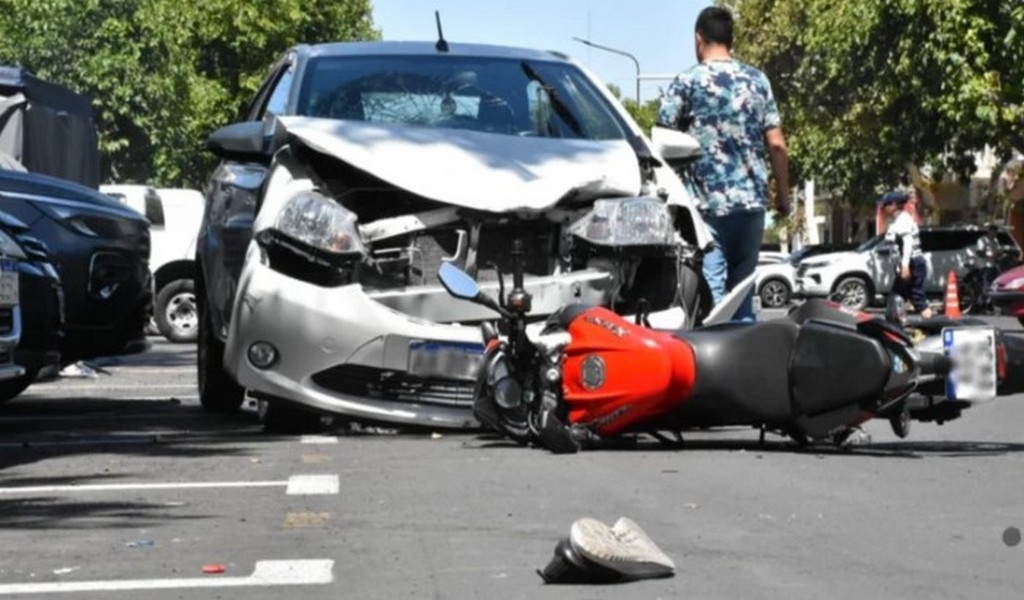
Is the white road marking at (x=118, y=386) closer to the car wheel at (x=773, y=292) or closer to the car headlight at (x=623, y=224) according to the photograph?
the car headlight at (x=623, y=224)

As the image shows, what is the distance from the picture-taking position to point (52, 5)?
2212 inches

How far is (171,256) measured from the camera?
89.2 feet

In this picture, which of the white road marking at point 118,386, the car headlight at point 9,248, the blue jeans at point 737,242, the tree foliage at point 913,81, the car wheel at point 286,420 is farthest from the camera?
the tree foliage at point 913,81

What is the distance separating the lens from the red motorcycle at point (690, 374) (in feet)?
31.2

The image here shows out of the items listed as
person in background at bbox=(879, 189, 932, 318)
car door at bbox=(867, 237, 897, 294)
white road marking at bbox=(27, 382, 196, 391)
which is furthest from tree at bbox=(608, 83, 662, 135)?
white road marking at bbox=(27, 382, 196, 391)

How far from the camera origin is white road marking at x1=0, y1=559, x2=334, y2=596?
6422mm

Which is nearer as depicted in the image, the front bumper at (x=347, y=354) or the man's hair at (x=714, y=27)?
the front bumper at (x=347, y=354)

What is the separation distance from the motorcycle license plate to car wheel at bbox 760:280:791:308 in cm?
4387

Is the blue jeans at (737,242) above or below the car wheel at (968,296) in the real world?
above

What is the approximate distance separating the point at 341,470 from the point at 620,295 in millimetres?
1945

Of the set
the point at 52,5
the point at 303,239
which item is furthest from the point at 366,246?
the point at 52,5

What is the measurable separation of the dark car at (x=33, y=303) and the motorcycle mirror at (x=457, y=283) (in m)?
2.75

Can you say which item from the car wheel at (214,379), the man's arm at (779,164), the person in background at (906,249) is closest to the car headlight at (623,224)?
the man's arm at (779,164)

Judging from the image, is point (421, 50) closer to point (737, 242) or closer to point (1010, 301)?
point (737, 242)
